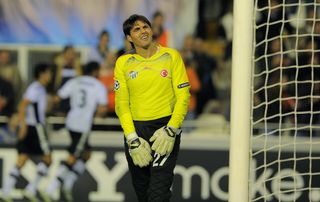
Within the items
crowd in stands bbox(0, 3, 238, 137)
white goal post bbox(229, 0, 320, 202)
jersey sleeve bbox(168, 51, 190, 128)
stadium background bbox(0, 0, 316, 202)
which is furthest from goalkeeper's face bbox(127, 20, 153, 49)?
crowd in stands bbox(0, 3, 238, 137)

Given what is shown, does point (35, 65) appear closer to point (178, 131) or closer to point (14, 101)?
point (14, 101)

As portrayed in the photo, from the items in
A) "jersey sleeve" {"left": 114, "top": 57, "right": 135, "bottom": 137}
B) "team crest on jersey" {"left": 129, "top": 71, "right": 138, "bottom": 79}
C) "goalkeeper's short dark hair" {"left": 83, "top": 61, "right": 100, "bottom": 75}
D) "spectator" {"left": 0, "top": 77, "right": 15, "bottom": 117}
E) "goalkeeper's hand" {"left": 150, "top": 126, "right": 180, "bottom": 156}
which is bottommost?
"spectator" {"left": 0, "top": 77, "right": 15, "bottom": 117}

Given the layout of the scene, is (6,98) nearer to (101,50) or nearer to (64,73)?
(64,73)

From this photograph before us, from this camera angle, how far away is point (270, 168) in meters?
10.1

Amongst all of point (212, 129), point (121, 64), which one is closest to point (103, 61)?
point (212, 129)

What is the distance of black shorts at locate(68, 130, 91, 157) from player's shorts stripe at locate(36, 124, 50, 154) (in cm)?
29

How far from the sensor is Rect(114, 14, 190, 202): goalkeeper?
589 cm

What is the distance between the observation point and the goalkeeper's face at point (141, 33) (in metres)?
5.86

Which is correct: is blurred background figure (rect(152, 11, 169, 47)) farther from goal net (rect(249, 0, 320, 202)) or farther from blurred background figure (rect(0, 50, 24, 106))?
blurred background figure (rect(0, 50, 24, 106))

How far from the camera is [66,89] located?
35.0 ft

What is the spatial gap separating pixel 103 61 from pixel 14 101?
121 cm

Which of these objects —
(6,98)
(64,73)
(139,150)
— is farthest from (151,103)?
(6,98)

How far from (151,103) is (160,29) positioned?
16.4 ft

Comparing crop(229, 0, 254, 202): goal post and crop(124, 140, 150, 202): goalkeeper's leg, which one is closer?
crop(229, 0, 254, 202): goal post
